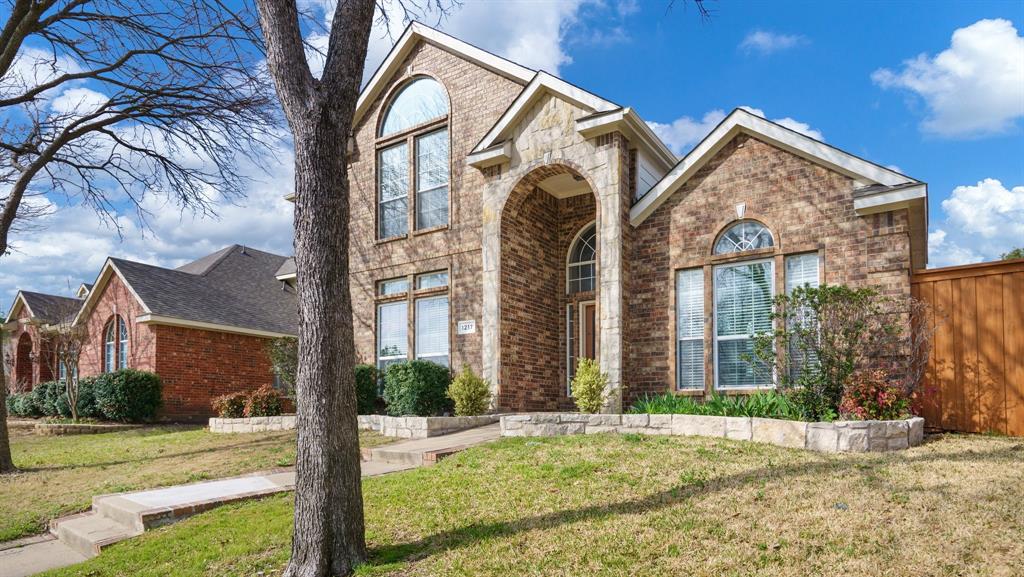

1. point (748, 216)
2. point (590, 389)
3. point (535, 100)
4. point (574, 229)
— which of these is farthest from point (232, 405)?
point (748, 216)

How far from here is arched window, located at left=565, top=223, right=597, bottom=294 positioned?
14875 millimetres

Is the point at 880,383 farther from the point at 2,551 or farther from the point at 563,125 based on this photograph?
the point at 2,551

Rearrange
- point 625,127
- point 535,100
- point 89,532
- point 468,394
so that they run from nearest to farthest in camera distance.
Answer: point 89,532 → point 625,127 → point 468,394 → point 535,100

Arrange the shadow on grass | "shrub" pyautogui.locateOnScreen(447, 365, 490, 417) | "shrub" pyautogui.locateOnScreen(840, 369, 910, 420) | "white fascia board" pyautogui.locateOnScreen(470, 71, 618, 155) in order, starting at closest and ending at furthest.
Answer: the shadow on grass, "shrub" pyautogui.locateOnScreen(840, 369, 910, 420), "white fascia board" pyautogui.locateOnScreen(470, 71, 618, 155), "shrub" pyautogui.locateOnScreen(447, 365, 490, 417)

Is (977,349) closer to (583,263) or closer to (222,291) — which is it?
(583,263)

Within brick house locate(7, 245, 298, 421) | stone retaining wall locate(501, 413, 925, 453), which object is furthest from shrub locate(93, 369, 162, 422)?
stone retaining wall locate(501, 413, 925, 453)

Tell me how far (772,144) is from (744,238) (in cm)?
161

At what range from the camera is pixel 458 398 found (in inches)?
506

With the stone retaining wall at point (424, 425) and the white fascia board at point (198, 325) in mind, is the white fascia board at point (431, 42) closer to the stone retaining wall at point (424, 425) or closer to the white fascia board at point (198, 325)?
the stone retaining wall at point (424, 425)

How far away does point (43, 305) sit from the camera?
27016 millimetres

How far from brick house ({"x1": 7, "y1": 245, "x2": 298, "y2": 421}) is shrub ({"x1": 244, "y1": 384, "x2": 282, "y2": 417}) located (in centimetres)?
492

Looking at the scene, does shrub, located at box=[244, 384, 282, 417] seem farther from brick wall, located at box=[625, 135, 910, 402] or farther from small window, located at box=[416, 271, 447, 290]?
brick wall, located at box=[625, 135, 910, 402]

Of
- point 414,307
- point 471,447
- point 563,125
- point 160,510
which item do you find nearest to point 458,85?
point 563,125

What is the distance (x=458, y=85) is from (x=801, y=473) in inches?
457
